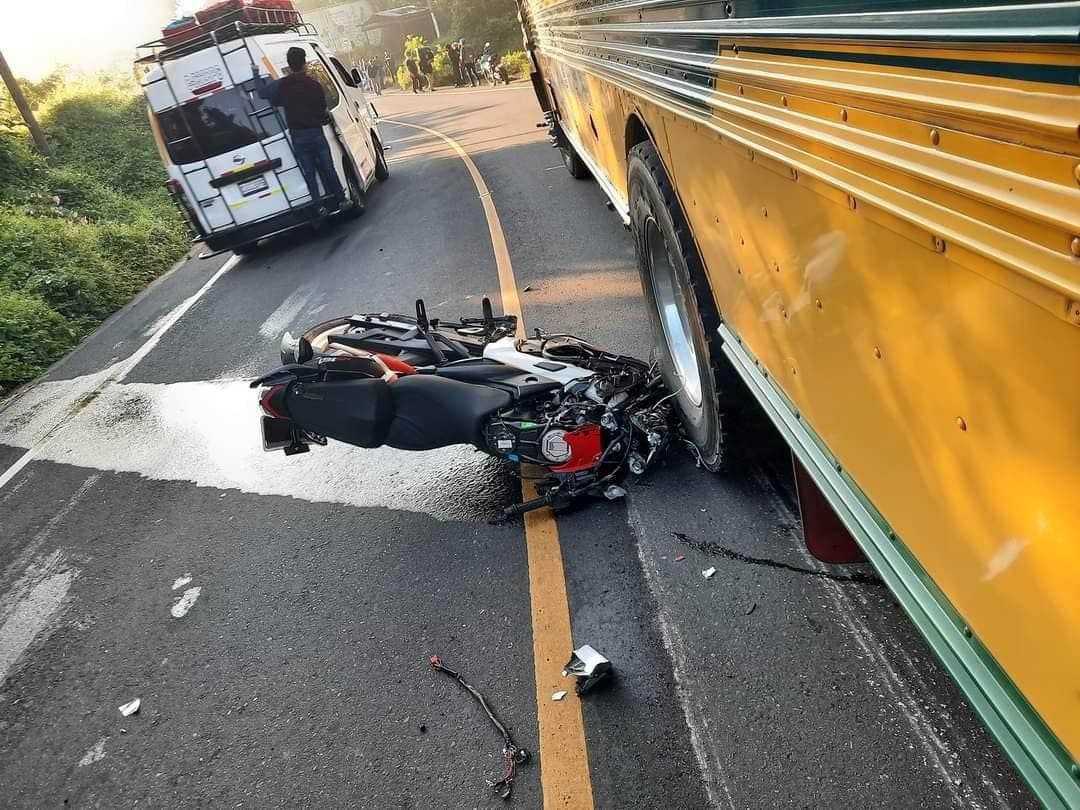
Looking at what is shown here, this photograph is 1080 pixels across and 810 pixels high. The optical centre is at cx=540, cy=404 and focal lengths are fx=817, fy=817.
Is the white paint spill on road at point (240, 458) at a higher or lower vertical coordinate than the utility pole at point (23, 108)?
lower

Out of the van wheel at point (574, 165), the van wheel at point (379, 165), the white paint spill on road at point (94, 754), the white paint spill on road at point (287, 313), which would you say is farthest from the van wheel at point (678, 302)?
the van wheel at point (379, 165)

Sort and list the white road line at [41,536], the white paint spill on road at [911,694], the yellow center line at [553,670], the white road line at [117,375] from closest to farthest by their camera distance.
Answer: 1. the white paint spill on road at [911,694]
2. the yellow center line at [553,670]
3. the white road line at [41,536]
4. the white road line at [117,375]

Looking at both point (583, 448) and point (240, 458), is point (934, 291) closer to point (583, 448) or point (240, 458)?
point (583, 448)

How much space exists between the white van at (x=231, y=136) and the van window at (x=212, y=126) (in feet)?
0.04

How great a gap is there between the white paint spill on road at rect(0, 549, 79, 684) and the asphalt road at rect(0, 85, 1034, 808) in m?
0.02

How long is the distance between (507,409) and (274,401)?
117 cm

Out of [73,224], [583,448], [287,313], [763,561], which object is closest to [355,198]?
[287,313]

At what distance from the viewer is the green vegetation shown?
9.52 metres

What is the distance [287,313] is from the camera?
321 inches

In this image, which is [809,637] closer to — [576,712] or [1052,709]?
[576,712]

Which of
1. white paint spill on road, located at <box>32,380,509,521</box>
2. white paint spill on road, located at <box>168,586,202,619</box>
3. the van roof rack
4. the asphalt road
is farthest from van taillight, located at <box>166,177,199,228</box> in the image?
white paint spill on road, located at <box>168,586,202,619</box>

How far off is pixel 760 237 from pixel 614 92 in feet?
8.22

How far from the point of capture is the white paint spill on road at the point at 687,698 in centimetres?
236

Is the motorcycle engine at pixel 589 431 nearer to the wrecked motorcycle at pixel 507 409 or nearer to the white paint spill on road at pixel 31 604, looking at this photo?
the wrecked motorcycle at pixel 507 409
